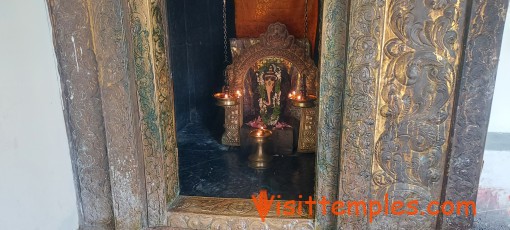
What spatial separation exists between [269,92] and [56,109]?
1470 millimetres

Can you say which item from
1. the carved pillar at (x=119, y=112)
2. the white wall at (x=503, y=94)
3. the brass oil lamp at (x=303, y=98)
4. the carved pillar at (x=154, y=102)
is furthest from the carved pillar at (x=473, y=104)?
the carved pillar at (x=119, y=112)

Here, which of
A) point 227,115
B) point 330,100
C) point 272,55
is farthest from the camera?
point 227,115

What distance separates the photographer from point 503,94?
169 cm

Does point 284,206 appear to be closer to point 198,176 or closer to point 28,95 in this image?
point 198,176

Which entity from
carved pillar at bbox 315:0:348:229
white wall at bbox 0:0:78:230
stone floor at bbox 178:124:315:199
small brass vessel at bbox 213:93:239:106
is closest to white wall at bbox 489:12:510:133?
carved pillar at bbox 315:0:348:229

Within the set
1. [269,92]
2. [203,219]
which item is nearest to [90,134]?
[203,219]

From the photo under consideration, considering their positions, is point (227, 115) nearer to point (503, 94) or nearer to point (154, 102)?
point (154, 102)

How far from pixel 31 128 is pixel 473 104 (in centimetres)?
180

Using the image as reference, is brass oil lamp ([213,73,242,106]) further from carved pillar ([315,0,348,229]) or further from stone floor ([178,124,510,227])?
carved pillar ([315,0,348,229])

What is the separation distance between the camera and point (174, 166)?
1.79m

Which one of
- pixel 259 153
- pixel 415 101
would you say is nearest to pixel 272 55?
pixel 259 153

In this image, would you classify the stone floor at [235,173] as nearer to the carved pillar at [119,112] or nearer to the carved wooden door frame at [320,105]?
the carved wooden door frame at [320,105]

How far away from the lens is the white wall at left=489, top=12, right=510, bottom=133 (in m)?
1.63

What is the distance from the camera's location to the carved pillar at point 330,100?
54.8 inches
